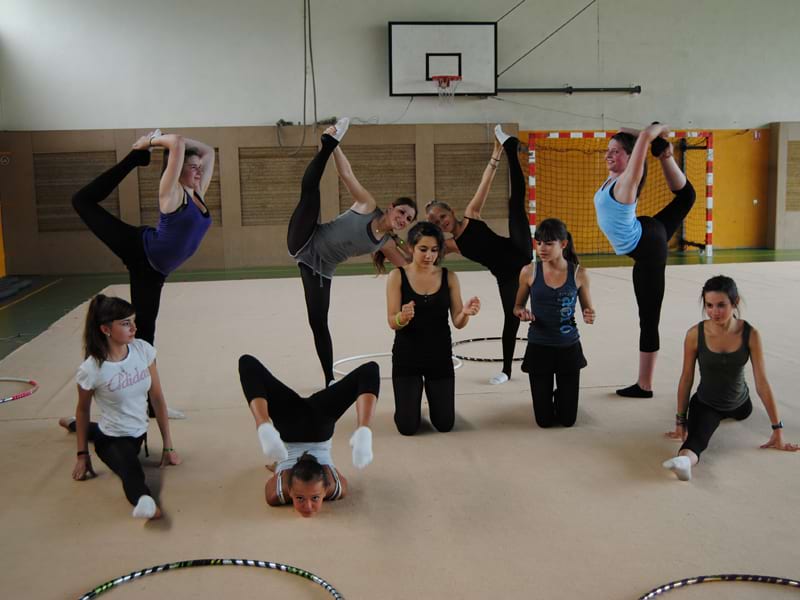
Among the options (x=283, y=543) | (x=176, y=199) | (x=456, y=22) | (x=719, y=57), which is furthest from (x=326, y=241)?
(x=719, y=57)

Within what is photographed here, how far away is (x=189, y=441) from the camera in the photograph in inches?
164

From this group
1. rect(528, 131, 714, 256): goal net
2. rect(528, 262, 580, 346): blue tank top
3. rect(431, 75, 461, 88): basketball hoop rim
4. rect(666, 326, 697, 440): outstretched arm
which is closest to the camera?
rect(666, 326, 697, 440): outstretched arm

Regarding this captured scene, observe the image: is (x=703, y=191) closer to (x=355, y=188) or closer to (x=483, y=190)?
(x=483, y=190)

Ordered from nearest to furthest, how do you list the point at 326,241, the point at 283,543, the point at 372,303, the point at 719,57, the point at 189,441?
the point at 283,543 < the point at 189,441 < the point at 326,241 < the point at 372,303 < the point at 719,57

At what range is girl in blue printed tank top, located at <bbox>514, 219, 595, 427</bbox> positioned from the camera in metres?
4.30

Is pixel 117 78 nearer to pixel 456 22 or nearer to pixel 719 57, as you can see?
pixel 456 22

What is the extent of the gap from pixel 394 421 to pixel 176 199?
1.69 m

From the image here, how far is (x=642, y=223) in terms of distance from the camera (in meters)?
4.72

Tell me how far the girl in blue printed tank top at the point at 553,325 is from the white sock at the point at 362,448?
1404 millimetres

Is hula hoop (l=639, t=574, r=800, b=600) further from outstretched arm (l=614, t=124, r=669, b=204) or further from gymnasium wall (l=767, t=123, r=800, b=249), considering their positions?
gymnasium wall (l=767, t=123, r=800, b=249)

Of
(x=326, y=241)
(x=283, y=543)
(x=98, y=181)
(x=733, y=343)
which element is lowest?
(x=283, y=543)

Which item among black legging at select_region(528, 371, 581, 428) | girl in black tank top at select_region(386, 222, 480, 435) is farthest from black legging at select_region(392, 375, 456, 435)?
black legging at select_region(528, 371, 581, 428)

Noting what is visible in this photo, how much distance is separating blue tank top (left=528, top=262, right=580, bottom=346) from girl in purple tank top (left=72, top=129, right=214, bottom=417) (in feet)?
6.39

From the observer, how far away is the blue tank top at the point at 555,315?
438 cm
